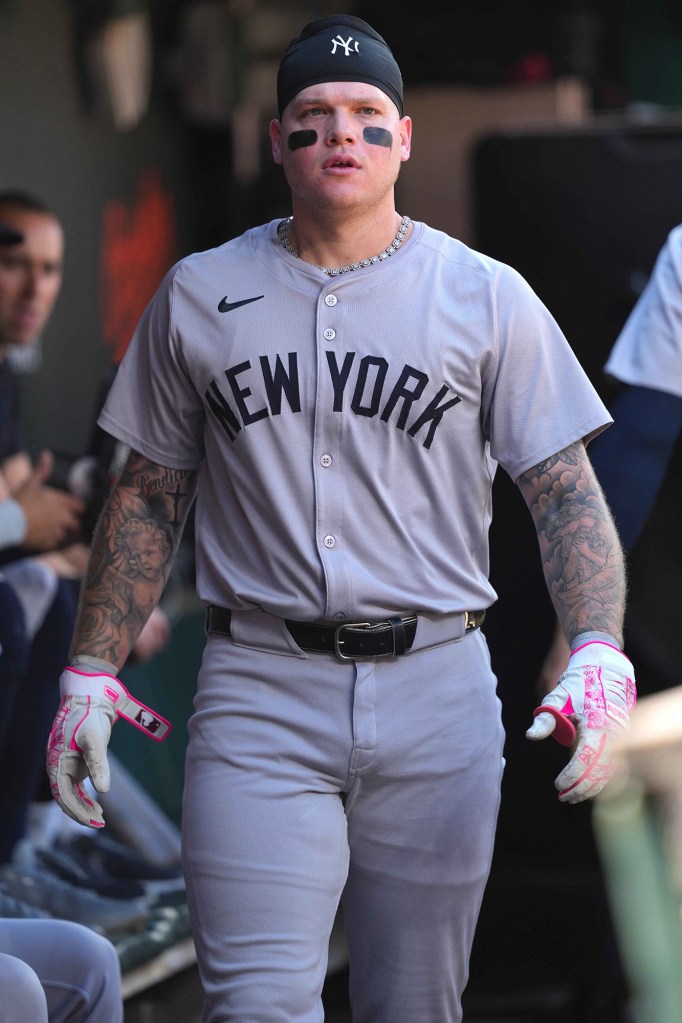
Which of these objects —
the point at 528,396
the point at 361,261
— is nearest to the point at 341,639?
the point at 528,396

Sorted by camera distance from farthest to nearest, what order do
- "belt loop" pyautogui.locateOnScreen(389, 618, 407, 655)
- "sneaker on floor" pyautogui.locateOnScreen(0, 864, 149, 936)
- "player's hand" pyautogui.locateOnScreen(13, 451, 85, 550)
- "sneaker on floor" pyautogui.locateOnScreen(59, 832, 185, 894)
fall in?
1. "sneaker on floor" pyautogui.locateOnScreen(59, 832, 185, 894)
2. "player's hand" pyautogui.locateOnScreen(13, 451, 85, 550)
3. "sneaker on floor" pyautogui.locateOnScreen(0, 864, 149, 936)
4. "belt loop" pyautogui.locateOnScreen(389, 618, 407, 655)

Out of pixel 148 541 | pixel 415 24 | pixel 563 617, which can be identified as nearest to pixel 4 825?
pixel 148 541

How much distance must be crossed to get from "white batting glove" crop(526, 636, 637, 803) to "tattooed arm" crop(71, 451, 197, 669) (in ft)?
2.40

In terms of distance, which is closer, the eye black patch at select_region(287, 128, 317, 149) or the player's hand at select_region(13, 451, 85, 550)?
the eye black patch at select_region(287, 128, 317, 149)

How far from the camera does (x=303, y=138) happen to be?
9.18 feet

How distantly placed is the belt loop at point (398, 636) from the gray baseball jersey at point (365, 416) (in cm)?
2

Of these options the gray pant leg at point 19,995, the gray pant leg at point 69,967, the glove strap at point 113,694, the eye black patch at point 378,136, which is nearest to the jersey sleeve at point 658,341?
the eye black patch at point 378,136

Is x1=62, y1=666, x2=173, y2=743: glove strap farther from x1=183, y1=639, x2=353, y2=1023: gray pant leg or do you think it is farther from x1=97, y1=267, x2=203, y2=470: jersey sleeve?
x1=97, y1=267, x2=203, y2=470: jersey sleeve

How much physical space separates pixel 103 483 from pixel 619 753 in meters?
2.66

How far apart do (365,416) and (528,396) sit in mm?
261

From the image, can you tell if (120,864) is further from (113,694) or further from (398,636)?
(398,636)

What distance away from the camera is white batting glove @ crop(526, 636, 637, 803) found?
2533 millimetres

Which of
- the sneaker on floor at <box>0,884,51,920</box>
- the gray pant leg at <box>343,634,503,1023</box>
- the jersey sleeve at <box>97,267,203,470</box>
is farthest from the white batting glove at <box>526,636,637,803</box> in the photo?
the sneaker on floor at <box>0,884,51,920</box>

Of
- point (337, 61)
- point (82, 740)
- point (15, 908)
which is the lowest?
point (15, 908)
